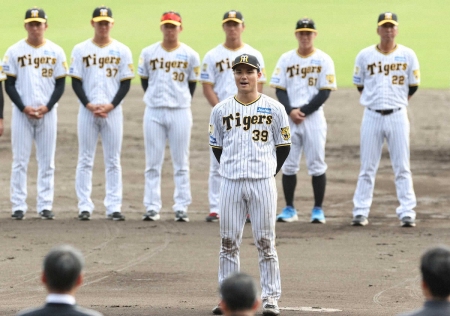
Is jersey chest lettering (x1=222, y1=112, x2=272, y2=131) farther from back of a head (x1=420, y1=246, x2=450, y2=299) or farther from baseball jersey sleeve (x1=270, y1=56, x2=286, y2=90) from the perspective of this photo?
baseball jersey sleeve (x1=270, y1=56, x2=286, y2=90)

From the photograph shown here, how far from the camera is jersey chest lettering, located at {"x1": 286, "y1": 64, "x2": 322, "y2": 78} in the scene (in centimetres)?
1184

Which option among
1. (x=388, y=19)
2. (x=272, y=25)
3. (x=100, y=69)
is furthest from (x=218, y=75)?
(x=272, y=25)

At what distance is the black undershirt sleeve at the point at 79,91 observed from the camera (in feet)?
38.9

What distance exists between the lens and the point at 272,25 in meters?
33.8

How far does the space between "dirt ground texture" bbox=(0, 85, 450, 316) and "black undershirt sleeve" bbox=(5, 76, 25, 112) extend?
1441mm

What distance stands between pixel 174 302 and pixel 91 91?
4.60 meters

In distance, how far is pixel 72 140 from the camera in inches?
717

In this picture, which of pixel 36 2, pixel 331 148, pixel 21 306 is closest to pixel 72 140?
pixel 331 148

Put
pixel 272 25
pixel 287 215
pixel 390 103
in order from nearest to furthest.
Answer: pixel 390 103 → pixel 287 215 → pixel 272 25

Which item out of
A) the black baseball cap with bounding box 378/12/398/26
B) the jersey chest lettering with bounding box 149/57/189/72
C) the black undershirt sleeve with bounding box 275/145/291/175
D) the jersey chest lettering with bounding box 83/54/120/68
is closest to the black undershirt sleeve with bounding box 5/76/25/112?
the jersey chest lettering with bounding box 83/54/120/68

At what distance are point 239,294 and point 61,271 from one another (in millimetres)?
804

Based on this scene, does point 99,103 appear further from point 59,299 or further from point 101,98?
point 59,299

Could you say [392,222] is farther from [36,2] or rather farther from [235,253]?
[36,2]

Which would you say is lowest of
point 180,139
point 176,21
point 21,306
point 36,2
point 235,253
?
point 21,306
